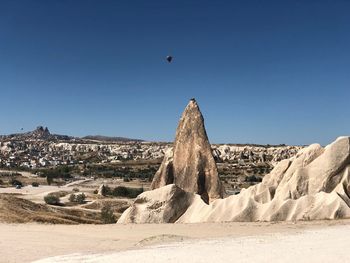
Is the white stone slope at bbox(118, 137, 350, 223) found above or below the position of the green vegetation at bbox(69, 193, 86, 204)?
above

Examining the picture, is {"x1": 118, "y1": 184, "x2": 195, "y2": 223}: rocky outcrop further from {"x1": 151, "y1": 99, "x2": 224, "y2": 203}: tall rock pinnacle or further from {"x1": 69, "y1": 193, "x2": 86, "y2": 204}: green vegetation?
{"x1": 69, "y1": 193, "x2": 86, "y2": 204}: green vegetation

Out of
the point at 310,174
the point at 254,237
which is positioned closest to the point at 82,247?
the point at 254,237

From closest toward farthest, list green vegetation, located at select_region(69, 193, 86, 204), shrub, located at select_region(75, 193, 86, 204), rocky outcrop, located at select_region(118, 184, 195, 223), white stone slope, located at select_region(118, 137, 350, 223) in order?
1. white stone slope, located at select_region(118, 137, 350, 223)
2. rocky outcrop, located at select_region(118, 184, 195, 223)
3. shrub, located at select_region(75, 193, 86, 204)
4. green vegetation, located at select_region(69, 193, 86, 204)

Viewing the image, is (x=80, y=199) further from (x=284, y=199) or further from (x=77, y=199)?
(x=284, y=199)

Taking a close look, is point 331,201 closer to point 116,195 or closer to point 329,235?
point 329,235

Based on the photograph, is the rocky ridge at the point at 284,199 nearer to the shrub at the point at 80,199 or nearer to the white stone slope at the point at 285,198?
the white stone slope at the point at 285,198

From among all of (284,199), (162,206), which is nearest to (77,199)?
(162,206)

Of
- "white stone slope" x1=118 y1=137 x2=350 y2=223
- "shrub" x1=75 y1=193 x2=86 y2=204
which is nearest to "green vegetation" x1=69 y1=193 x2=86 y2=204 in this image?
"shrub" x1=75 y1=193 x2=86 y2=204

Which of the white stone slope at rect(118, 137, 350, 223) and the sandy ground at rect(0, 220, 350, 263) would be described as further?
the white stone slope at rect(118, 137, 350, 223)
